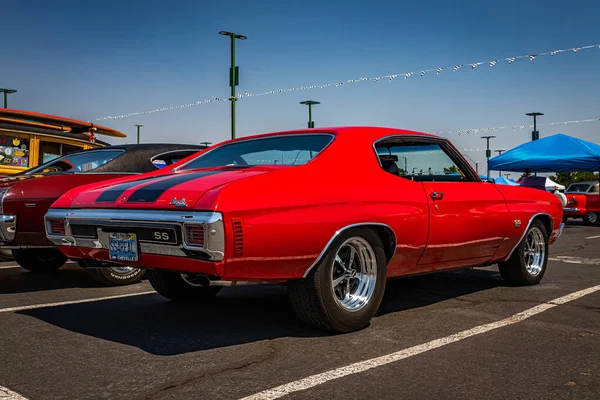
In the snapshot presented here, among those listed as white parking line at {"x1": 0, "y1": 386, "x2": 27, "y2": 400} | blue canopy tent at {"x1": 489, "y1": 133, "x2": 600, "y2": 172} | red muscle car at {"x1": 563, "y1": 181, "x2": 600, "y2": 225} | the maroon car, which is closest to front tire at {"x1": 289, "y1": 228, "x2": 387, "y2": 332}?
white parking line at {"x1": 0, "y1": 386, "x2": 27, "y2": 400}

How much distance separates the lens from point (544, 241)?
6137mm

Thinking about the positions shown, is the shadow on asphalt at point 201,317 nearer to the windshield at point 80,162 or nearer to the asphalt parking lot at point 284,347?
the asphalt parking lot at point 284,347

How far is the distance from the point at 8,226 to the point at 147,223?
260 cm

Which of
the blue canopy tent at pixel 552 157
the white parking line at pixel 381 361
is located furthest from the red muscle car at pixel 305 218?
the blue canopy tent at pixel 552 157

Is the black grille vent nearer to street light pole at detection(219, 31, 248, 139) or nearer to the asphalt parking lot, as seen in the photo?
the asphalt parking lot

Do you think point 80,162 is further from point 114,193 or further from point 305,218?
point 305,218

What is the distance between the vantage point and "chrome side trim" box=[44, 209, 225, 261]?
10.6 ft

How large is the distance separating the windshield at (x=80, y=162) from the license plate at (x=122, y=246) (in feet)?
8.54

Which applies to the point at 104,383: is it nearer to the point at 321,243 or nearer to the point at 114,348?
the point at 114,348

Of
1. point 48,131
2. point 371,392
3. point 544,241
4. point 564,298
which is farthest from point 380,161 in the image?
point 48,131

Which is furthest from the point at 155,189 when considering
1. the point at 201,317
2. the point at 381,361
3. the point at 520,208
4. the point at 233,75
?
the point at 233,75

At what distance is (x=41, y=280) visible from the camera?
630cm

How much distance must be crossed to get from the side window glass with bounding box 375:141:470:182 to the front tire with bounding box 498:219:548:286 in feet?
3.65

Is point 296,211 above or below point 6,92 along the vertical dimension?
below
